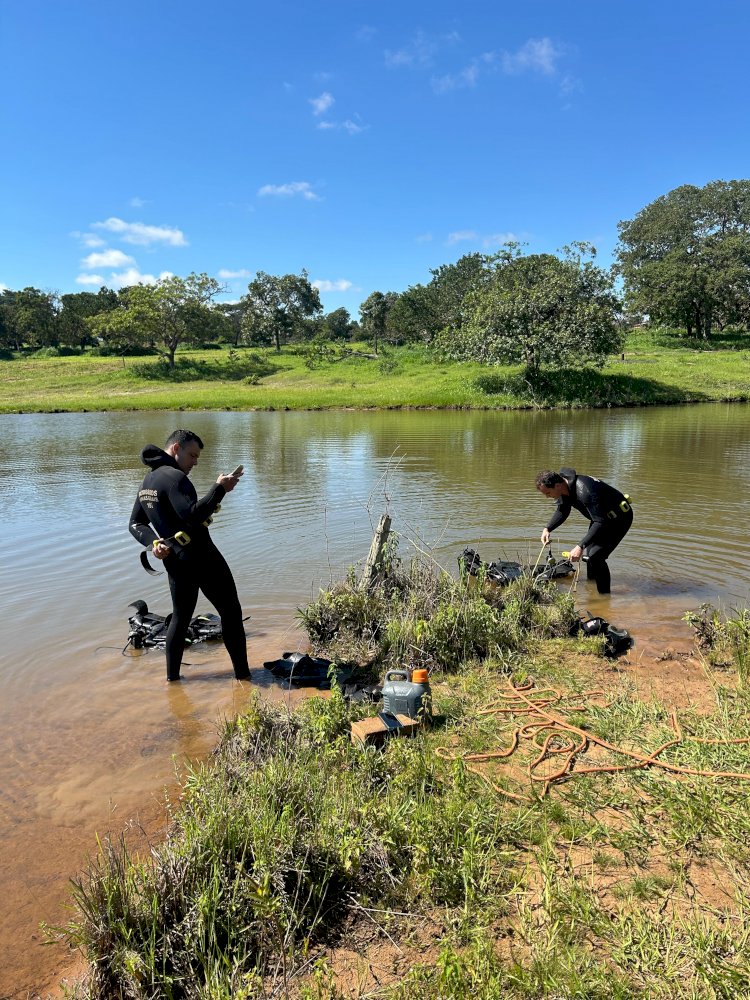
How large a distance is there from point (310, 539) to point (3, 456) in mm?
15360

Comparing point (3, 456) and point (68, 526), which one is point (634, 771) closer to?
point (68, 526)

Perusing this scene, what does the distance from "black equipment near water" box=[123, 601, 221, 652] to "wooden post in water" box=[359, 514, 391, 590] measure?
167 centimetres

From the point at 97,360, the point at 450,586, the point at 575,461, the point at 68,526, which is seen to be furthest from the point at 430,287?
the point at 450,586

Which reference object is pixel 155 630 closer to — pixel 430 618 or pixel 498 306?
pixel 430 618

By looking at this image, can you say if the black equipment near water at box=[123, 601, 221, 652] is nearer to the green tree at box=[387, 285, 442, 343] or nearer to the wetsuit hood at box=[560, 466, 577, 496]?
the wetsuit hood at box=[560, 466, 577, 496]

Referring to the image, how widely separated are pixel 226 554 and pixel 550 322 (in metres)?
30.2

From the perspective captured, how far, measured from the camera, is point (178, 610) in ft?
16.9

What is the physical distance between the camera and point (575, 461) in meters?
17.0

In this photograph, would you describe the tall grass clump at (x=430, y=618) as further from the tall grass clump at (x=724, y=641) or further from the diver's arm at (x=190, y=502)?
the diver's arm at (x=190, y=502)

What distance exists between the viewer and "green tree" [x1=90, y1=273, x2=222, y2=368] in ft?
168

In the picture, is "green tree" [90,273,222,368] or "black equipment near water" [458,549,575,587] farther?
"green tree" [90,273,222,368]

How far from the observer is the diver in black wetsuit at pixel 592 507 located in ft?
21.5

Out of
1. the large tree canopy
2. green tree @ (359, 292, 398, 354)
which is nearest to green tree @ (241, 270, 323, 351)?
green tree @ (359, 292, 398, 354)

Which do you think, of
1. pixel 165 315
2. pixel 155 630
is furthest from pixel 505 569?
pixel 165 315
